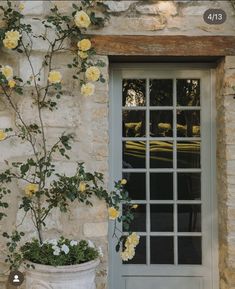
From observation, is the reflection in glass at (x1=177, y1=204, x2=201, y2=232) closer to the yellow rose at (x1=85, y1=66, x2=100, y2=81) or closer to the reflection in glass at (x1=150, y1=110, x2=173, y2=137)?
the reflection in glass at (x1=150, y1=110, x2=173, y2=137)

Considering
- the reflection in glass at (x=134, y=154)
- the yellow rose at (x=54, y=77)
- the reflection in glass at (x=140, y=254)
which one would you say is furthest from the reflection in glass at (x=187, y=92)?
the reflection in glass at (x=140, y=254)

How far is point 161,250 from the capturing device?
3.71 meters

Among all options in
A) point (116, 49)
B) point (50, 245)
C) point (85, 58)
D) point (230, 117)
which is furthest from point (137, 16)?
point (50, 245)

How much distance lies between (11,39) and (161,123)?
1322 millimetres

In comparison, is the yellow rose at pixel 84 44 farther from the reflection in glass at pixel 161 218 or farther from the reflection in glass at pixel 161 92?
the reflection in glass at pixel 161 218

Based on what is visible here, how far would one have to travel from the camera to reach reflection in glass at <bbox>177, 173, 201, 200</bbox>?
146 inches

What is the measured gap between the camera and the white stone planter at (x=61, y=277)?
285 cm

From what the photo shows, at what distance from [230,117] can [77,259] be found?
149 cm

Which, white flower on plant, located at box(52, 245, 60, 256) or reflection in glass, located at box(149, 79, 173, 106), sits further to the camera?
reflection in glass, located at box(149, 79, 173, 106)

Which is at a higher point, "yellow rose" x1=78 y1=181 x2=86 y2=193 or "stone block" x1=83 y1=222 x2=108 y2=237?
"yellow rose" x1=78 y1=181 x2=86 y2=193

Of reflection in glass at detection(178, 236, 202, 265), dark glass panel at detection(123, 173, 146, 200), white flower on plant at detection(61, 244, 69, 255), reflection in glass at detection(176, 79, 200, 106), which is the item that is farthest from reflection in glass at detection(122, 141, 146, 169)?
white flower on plant at detection(61, 244, 69, 255)

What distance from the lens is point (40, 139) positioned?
3.39 m

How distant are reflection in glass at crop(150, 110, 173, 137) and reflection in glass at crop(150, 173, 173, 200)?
0.33 m

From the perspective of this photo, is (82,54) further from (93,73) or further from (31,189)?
(31,189)
